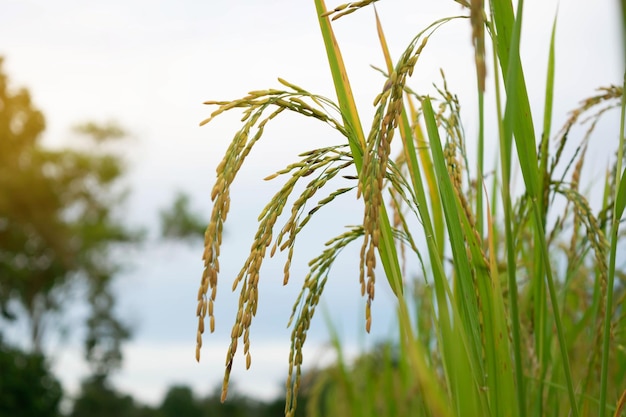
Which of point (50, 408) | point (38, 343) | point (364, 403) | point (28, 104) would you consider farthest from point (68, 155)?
point (364, 403)

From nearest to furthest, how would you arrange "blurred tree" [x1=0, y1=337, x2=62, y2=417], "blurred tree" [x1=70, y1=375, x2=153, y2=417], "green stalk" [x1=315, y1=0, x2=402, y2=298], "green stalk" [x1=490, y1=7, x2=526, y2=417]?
"green stalk" [x1=490, y1=7, x2=526, y2=417] → "green stalk" [x1=315, y1=0, x2=402, y2=298] → "blurred tree" [x1=0, y1=337, x2=62, y2=417] → "blurred tree" [x1=70, y1=375, x2=153, y2=417]

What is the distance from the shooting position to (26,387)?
13.8 metres

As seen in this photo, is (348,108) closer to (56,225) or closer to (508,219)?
(508,219)

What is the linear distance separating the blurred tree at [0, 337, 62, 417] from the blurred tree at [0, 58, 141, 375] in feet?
12.3

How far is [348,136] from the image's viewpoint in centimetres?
103

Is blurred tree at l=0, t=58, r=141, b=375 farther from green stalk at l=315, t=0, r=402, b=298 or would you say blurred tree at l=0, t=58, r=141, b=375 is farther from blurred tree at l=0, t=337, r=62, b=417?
green stalk at l=315, t=0, r=402, b=298

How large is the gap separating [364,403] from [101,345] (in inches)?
706

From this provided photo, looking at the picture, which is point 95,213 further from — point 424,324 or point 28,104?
point 424,324

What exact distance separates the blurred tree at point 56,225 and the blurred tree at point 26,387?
12.3 ft

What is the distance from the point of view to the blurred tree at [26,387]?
13.4 metres

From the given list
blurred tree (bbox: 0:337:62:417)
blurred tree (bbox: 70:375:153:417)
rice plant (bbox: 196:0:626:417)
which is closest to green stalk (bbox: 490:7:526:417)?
rice plant (bbox: 196:0:626:417)

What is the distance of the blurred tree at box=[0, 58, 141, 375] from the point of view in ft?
61.0

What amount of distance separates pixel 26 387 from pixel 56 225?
6.30 metres

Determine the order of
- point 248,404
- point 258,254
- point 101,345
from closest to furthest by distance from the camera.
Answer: point 258,254 → point 248,404 → point 101,345
